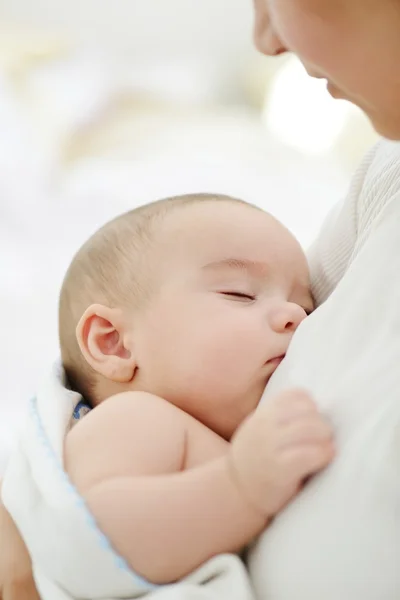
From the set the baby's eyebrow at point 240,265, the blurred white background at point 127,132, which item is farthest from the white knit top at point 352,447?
the blurred white background at point 127,132

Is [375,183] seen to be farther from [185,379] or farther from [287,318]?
[185,379]

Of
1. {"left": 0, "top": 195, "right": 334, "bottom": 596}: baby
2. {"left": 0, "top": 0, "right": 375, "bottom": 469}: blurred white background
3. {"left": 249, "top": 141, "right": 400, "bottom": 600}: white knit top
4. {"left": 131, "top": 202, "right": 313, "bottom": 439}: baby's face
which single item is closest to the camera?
{"left": 249, "top": 141, "right": 400, "bottom": 600}: white knit top

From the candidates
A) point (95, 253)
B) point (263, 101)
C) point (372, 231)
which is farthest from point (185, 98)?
point (372, 231)

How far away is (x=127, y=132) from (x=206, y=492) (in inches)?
80.2

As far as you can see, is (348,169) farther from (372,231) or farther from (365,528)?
(365,528)

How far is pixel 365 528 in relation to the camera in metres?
0.50

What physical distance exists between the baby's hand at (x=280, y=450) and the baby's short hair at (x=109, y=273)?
0.83ft

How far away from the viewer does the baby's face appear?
74cm

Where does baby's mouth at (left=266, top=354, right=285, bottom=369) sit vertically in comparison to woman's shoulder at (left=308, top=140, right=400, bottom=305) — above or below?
below

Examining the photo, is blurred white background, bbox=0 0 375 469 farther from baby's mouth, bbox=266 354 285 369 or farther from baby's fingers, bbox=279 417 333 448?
baby's fingers, bbox=279 417 333 448

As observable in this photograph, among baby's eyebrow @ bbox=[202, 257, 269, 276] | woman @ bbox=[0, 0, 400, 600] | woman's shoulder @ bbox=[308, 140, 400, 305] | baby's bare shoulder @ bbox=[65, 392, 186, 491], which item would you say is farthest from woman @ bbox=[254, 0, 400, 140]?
baby's bare shoulder @ bbox=[65, 392, 186, 491]

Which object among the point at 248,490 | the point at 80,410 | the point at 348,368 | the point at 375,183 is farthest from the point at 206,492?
the point at 375,183

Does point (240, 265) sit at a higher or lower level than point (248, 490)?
higher

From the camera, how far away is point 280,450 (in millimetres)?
583
